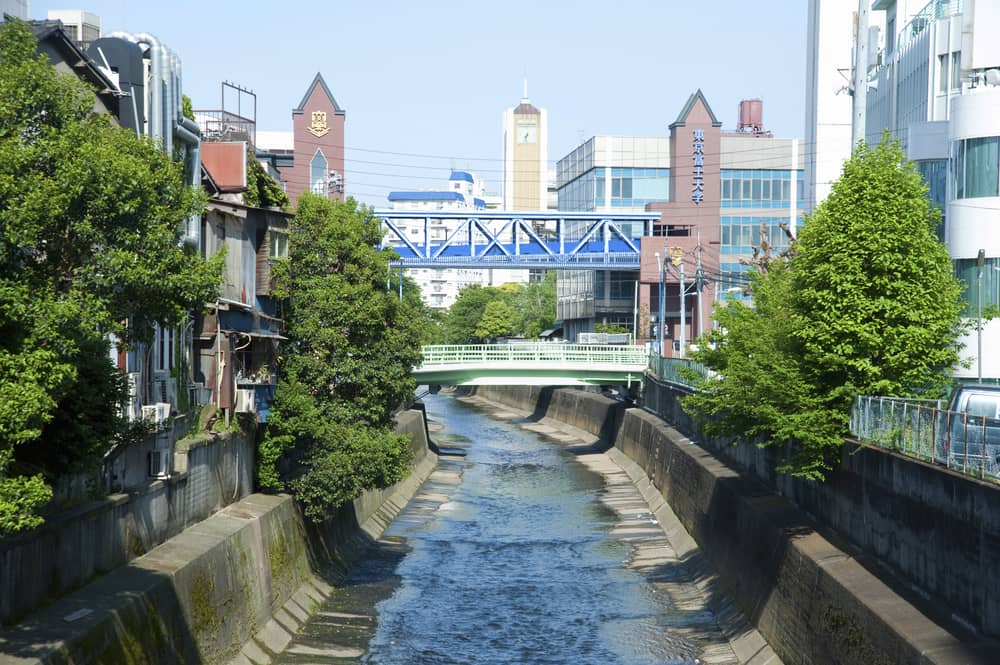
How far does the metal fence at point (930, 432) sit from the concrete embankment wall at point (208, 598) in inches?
628

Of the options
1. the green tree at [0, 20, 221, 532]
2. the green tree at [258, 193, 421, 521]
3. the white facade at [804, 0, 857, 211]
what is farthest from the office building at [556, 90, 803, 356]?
the green tree at [0, 20, 221, 532]

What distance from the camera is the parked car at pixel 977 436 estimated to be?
21000mm

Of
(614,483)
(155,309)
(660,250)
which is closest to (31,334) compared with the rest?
(155,309)

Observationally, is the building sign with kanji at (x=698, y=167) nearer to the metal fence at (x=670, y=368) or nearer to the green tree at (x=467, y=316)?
the metal fence at (x=670, y=368)

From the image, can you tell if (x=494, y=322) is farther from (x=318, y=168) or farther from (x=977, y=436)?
(x=977, y=436)

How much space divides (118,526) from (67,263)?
29.4 feet

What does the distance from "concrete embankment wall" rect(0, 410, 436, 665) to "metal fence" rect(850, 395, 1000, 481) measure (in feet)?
52.3

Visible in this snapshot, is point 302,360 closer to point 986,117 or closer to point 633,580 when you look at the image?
point 633,580

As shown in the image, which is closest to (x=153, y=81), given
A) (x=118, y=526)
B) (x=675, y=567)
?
(x=118, y=526)

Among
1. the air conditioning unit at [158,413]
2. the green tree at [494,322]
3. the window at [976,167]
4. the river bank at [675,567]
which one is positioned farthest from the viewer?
the green tree at [494,322]

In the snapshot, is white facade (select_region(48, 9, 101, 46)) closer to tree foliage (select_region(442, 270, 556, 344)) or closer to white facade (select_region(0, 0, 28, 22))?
white facade (select_region(0, 0, 28, 22))

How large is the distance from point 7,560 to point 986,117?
31.6 metres

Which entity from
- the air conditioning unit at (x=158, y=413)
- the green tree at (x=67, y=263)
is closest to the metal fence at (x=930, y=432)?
the green tree at (x=67, y=263)

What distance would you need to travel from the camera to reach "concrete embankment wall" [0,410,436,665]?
2078cm
